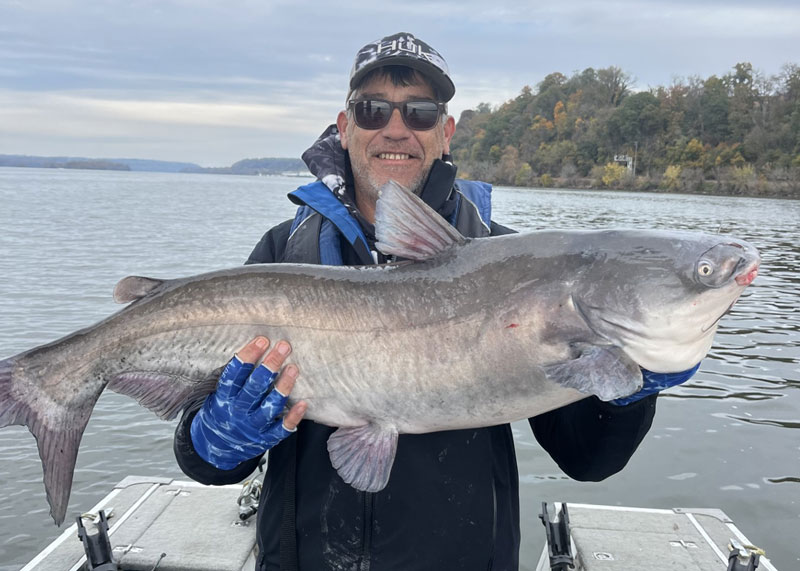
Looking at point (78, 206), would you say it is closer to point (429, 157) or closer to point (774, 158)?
point (429, 157)

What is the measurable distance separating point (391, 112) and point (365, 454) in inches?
66.5

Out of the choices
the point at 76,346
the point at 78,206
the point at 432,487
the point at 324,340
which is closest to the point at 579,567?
the point at 432,487

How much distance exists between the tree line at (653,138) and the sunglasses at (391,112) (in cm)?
7197

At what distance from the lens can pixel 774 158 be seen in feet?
251

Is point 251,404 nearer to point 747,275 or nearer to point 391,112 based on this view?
point 391,112

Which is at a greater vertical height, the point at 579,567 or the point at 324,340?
the point at 324,340

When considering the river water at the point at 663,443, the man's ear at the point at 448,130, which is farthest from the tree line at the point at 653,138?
the man's ear at the point at 448,130

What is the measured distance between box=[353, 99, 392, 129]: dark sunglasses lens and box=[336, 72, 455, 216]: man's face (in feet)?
0.08

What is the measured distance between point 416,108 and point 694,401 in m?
7.50

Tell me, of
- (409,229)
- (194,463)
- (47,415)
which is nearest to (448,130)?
(409,229)

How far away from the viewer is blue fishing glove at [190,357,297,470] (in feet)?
7.75

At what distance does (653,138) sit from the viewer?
95.3 meters

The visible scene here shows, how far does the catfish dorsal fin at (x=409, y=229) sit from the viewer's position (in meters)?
2.41

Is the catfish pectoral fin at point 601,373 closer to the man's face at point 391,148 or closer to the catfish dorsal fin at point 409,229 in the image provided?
the catfish dorsal fin at point 409,229
